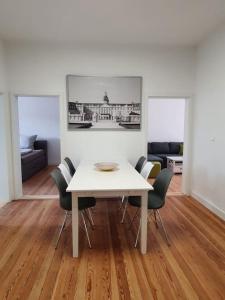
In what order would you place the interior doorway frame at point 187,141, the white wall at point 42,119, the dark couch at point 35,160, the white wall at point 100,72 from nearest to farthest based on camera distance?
1. the white wall at point 100,72
2. the interior doorway frame at point 187,141
3. the dark couch at point 35,160
4. the white wall at point 42,119

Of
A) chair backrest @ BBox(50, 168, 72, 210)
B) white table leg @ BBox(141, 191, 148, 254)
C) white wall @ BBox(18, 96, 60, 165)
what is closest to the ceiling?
chair backrest @ BBox(50, 168, 72, 210)

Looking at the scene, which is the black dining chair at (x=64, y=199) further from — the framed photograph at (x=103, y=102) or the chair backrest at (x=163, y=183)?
the framed photograph at (x=103, y=102)

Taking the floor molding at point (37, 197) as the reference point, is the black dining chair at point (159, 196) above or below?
above

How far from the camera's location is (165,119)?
7297 mm

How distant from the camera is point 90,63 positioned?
4074 millimetres

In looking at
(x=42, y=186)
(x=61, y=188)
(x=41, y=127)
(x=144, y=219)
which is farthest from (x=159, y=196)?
(x=41, y=127)

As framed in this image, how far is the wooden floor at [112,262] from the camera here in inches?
76.6

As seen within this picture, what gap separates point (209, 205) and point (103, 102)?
256cm

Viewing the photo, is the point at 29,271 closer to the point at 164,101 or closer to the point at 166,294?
the point at 166,294

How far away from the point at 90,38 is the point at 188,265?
3.59 meters

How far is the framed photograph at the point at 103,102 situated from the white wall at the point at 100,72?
4.3 inches

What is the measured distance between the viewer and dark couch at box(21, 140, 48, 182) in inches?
219

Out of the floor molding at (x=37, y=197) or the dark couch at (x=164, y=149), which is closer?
the floor molding at (x=37, y=197)

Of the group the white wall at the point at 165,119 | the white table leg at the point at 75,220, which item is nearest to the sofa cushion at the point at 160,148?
the white wall at the point at 165,119
